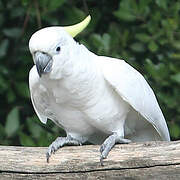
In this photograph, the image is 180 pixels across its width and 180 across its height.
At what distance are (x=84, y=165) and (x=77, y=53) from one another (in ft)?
1.29

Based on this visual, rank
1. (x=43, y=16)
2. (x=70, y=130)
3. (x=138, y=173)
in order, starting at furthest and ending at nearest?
(x=43, y=16)
(x=70, y=130)
(x=138, y=173)

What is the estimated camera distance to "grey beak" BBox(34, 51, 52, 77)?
167cm

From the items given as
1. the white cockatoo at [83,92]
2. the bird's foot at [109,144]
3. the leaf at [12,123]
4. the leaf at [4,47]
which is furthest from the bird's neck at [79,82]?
the leaf at [4,47]

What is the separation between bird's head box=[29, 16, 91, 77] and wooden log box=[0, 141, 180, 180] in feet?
1.04

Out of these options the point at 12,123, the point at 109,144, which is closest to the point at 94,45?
the point at 12,123

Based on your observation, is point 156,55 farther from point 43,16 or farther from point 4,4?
point 4,4

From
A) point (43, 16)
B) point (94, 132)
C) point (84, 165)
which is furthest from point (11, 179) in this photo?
point (43, 16)

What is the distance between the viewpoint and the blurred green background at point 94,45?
2553mm

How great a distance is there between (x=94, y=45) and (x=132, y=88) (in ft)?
2.43

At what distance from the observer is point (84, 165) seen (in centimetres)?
176

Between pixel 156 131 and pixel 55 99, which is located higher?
pixel 55 99

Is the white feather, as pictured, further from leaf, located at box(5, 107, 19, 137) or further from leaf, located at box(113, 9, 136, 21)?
leaf, located at box(113, 9, 136, 21)

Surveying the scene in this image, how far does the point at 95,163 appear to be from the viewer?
5.78 ft

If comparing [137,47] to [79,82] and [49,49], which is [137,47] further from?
[49,49]
